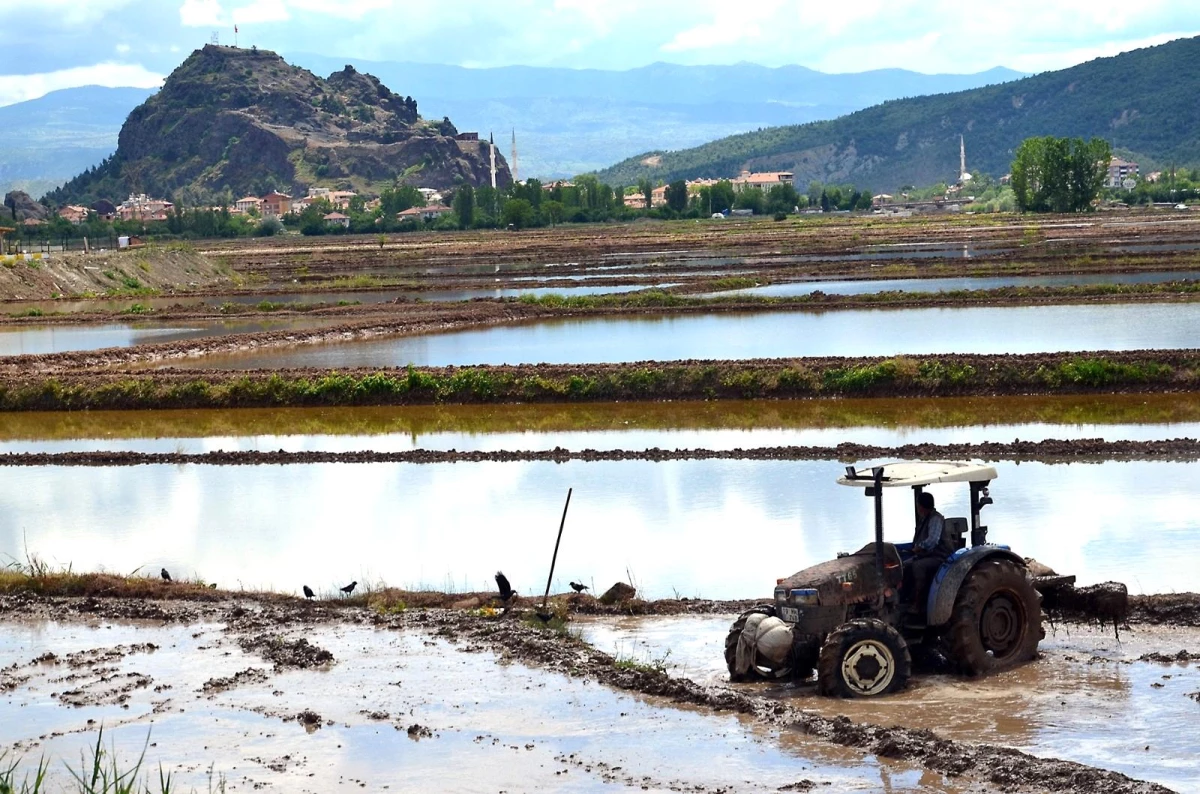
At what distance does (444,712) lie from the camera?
11.7 meters

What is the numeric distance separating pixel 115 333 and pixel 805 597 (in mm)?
41611

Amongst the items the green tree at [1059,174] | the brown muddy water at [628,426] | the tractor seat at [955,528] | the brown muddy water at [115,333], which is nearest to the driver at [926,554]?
the tractor seat at [955,528]

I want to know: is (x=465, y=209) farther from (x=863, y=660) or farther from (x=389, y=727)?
(x=863, y=660)

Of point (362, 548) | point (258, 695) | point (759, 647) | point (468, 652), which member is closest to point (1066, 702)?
point (759, 647)

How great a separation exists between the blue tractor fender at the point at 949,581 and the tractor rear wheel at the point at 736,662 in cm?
128

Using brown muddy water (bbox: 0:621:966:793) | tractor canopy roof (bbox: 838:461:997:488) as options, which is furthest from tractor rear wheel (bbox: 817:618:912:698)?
tractor canopy roof (bbox: 838:461:997:488)

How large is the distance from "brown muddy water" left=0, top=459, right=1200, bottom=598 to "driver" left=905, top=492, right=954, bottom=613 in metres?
3.30

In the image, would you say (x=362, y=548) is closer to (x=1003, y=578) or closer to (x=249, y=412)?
(x=1003, y=578)

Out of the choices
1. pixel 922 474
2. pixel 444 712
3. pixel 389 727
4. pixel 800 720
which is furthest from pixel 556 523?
pixel 800 720

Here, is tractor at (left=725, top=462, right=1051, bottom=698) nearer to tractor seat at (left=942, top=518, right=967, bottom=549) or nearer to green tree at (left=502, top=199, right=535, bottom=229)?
tractor seat at (left=942, top=518, right=967, bottom=549)

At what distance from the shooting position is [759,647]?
1155cm

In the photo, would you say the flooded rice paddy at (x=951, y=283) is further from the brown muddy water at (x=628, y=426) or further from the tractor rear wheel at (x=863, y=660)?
the tractor rear wheel at (x=863, y=660)

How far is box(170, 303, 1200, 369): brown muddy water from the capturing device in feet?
110

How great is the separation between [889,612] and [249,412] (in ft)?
72.0
